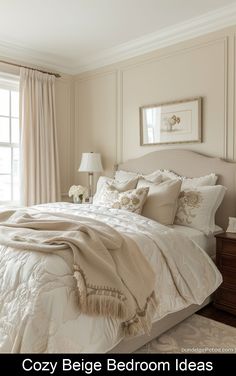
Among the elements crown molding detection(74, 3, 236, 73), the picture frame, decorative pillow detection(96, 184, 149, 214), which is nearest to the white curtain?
crown molding detection(74, 3, 236, 73)

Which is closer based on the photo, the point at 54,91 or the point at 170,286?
the point at 170,286

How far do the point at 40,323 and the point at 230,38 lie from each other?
3.06m

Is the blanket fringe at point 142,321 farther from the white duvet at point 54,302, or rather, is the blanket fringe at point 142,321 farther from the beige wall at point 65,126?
the beige wall at point 65,126

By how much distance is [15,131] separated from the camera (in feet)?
13.9

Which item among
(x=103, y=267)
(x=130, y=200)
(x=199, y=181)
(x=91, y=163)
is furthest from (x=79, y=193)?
(x=103, y=267)

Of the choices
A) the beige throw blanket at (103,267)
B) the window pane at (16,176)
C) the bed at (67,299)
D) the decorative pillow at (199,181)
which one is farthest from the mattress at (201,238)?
the window pane at (16,176)

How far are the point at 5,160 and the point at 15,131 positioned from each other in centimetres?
43

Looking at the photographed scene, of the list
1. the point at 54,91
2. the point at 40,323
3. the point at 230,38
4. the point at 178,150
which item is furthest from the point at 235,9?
the point at 40,323

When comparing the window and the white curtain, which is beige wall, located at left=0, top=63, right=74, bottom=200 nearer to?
the white curtain

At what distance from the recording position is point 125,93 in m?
4.07

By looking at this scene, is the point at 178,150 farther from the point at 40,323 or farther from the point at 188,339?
the point at 40,323

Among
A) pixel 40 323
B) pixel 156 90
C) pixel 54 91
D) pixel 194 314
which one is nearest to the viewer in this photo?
pixel 40 323

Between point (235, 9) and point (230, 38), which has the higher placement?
point (235, 9)

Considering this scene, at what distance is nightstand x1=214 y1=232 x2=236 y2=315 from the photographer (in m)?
2.51
